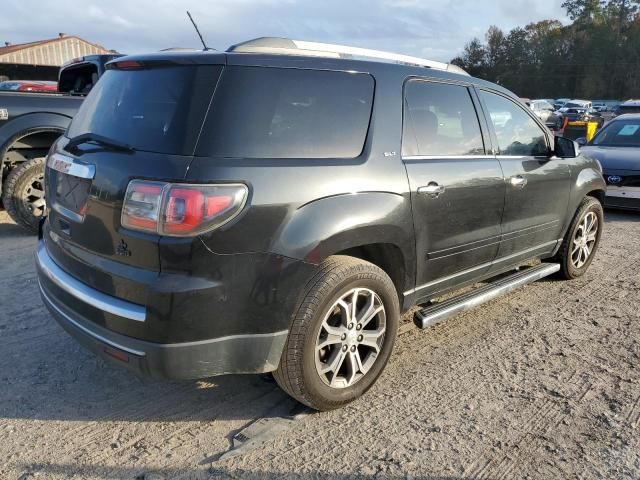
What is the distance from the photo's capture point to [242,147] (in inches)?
97.3

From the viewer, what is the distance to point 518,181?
158 inches

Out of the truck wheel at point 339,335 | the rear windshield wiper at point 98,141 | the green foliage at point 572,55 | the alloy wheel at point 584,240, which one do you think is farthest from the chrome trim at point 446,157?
the green foliage at point 572,55

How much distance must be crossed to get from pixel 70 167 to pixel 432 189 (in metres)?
2.04

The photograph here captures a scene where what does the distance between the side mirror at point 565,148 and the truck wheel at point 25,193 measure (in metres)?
5.29

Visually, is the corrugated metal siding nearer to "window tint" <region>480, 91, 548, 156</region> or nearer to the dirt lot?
"window tint" <region>480, 91, 548, 156</region>

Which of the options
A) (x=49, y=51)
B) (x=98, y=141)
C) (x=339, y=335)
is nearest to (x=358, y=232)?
(x=339, y=335)

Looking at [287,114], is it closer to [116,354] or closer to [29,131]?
[116,354]

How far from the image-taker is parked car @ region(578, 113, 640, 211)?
8.02 m

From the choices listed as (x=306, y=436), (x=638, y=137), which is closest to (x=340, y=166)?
(x=306, y=436)

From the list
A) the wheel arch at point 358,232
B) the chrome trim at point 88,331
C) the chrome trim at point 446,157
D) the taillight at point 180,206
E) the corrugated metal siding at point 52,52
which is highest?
the corrugated metal siding at point 52,52

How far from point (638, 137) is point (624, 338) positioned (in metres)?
6.54

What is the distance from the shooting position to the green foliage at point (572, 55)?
244 feet

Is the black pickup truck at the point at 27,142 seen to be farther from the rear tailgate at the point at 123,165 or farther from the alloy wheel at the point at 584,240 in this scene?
the alloy wheel at the point at 584,240

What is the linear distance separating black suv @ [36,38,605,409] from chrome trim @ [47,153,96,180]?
2 centimetres
